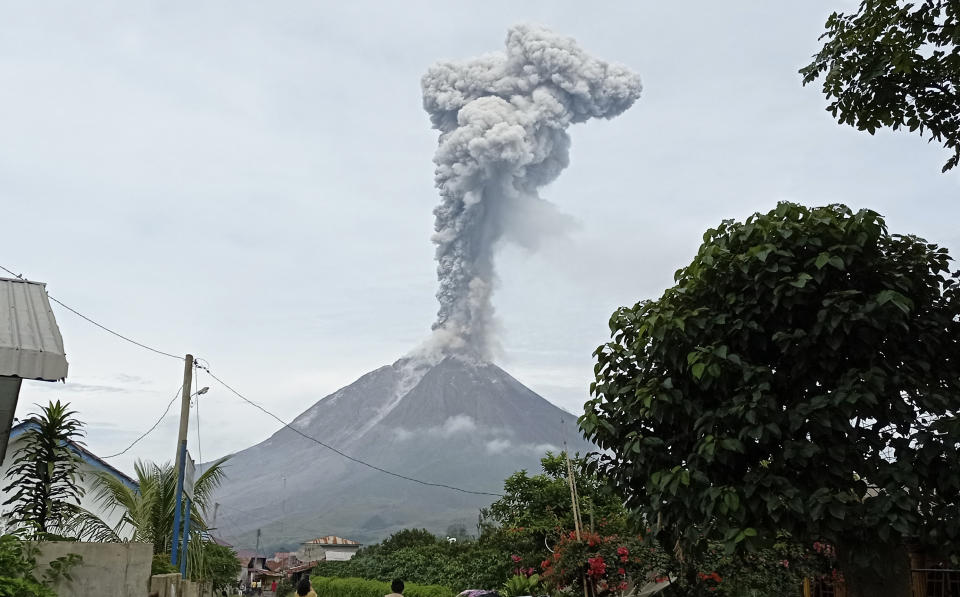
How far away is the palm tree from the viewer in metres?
12.6

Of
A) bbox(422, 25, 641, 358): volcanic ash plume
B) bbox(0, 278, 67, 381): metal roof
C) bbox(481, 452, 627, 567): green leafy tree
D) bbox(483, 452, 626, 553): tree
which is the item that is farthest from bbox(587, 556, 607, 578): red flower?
bbox(422, 25, 641, 358): volcanic ash plume

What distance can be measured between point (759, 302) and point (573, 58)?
79568 mm

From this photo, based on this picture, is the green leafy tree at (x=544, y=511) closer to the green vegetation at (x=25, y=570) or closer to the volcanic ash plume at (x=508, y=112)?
the green vegetation at (x=25, y=570)

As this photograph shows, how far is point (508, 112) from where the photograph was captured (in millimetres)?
82062

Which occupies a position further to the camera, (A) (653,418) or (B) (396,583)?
(B) (396,583)

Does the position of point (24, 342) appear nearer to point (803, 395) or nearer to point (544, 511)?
point (803, 395)

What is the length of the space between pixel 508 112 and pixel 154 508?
A: 72.8 metres

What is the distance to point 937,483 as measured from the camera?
209 inches

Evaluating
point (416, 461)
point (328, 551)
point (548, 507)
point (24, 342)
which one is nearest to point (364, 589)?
point (548, 507)

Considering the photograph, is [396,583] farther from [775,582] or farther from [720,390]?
[720,390]

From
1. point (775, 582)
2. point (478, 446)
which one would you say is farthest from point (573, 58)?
point (478, 446)

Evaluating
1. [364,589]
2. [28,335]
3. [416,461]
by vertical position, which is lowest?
[364,589]

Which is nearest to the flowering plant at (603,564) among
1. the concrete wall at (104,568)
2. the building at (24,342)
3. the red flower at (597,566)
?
the red flower at (597,566)

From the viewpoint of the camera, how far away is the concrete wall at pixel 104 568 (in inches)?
299
